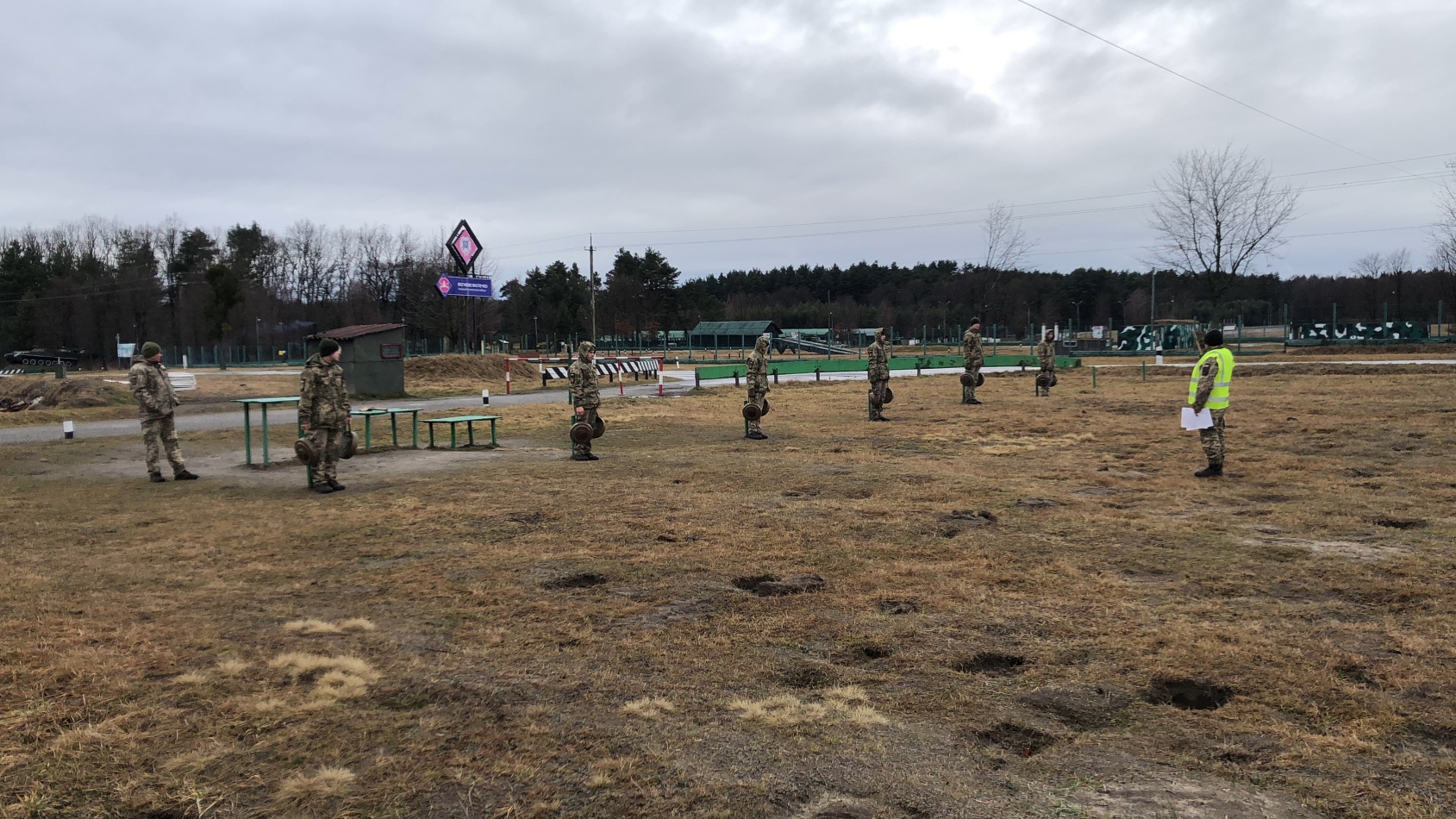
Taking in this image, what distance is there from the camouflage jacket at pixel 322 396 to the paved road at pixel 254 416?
9230 millimetres

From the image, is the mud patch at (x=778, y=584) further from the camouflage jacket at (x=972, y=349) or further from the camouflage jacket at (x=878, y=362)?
the camouflage jacket at (x=972, y=349)

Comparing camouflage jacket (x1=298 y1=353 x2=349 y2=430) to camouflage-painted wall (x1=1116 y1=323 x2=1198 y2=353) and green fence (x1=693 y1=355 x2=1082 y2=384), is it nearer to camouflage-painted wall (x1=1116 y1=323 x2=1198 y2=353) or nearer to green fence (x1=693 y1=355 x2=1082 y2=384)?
green fence (x1=693 y1=355 x2=1082 y2=384)

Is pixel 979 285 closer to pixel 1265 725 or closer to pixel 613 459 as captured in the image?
pixel 613 459

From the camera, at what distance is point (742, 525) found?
8.40 m

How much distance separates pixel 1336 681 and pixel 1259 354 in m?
43.8

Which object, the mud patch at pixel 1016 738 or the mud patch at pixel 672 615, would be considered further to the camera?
the mud patch at pixel 672 615

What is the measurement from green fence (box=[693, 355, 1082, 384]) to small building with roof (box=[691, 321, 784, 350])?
3641 cm

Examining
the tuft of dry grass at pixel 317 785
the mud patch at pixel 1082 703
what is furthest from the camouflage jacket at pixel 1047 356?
the tuft of dry grass at pixel 317 785

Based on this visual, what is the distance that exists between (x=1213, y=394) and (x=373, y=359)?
21700 mm

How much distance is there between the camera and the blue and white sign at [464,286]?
30078mm

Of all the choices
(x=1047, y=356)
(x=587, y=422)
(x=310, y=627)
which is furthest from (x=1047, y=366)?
(x=310, y=627)

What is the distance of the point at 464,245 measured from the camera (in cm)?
3175

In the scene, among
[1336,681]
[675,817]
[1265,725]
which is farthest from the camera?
[1336,681]

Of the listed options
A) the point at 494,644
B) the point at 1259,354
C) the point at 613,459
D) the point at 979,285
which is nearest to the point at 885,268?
the point at 979,285
